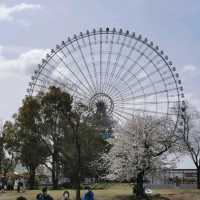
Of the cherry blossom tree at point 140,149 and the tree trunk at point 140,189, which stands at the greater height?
the cherry blossom tree at point 140,149

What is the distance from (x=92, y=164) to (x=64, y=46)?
540 inches

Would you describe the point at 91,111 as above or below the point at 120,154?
above

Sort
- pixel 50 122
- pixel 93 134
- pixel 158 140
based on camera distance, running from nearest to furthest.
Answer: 1. pixel 158 140
2. pixel 50 122
3. pixel 93 134

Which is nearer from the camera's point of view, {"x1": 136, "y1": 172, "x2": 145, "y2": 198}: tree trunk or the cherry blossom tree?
{"x1": 136, "y1": 172, "x2": 145, "y2": 198}: tree trunk

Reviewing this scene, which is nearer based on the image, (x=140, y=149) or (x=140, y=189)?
(x=140, y=189)

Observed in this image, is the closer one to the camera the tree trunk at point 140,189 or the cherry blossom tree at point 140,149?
the tree trunk at point 140,189

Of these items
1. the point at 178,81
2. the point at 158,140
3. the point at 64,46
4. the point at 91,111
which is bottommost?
the point at 158,140

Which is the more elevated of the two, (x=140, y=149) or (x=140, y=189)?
(x=140, y=149)

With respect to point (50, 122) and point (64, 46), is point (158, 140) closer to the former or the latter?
point (50, 122)

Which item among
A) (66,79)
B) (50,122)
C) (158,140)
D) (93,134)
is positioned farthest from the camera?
(66,79)

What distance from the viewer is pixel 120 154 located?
47.2m

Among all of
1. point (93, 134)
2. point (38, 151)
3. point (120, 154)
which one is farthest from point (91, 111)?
point (120, 154)

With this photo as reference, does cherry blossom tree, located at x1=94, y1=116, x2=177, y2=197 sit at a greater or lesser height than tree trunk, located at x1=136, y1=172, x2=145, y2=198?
greater

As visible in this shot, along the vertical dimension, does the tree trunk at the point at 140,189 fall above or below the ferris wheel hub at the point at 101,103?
below
